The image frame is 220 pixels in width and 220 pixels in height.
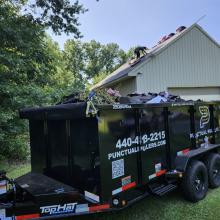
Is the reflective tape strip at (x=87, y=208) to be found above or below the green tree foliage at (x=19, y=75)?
below

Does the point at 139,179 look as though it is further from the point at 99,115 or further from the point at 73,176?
the point at 99,115

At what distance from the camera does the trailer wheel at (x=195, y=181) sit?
16.6ft

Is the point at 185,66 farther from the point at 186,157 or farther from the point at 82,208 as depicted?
the point at 82,208

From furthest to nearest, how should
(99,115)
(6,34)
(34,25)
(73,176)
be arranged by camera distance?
(34,25) < (6,34) < (73,176) < (99,115)

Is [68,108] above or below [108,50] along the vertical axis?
below

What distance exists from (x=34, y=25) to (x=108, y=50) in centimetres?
4907

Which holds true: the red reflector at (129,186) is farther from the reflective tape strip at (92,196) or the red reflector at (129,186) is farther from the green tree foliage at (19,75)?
the green tree foliage at (19,75)

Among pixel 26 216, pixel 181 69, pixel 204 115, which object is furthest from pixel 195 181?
pixel 181 69

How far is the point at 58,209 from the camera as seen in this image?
133 inches

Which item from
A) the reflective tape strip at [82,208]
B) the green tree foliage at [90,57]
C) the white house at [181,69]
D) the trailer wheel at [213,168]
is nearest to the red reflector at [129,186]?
the reflective tape strip at [82,208]

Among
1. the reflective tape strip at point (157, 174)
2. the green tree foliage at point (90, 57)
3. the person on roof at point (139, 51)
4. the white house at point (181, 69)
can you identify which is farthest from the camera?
the green tree foliage at point (90, 57)

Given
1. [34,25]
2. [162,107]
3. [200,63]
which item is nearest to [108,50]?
[200,63]

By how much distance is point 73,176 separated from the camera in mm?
3916

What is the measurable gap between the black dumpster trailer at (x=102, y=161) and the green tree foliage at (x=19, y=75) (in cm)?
482
